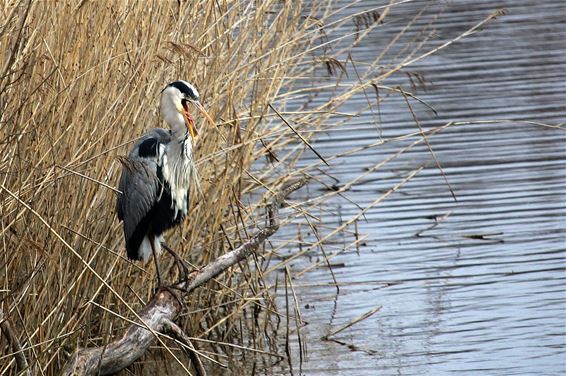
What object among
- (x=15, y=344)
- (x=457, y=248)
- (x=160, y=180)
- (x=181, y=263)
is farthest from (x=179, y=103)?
(x=457, y=248)

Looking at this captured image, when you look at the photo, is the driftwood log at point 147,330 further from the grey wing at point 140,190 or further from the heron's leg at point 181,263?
the grey wing at point 140,190

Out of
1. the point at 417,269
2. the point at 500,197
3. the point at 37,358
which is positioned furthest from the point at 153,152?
the point at 500,197

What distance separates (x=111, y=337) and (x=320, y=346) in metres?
1.12

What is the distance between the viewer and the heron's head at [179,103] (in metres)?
4.97

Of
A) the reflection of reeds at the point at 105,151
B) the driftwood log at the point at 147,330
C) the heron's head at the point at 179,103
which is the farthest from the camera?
the heron's head at the point at 179,103

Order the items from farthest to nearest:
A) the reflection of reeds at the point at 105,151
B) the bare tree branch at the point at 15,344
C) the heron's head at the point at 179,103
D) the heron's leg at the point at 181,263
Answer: the heron's leg at the point at 181,263, the heron's head at the point at 179,103, the reflection of reeds at the point at 105,151, the bare tree branch at the point at 15,344

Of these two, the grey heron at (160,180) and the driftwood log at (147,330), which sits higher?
the grey heron at (160,180)

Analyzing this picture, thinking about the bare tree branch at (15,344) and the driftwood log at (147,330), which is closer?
the bare tree branch at (15,344)

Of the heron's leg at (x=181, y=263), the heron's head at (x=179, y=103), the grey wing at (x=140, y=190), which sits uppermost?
the heron's head at (x=179, y=103)

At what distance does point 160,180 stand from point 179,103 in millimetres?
323

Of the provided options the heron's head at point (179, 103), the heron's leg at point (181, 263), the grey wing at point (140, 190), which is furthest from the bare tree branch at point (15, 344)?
the heron's head at point (179, 103)

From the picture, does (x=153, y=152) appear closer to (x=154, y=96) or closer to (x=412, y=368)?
(x=154, y=96)

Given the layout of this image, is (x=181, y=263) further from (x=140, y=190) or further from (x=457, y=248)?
(x=457, y=248)

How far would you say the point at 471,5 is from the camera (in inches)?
588
